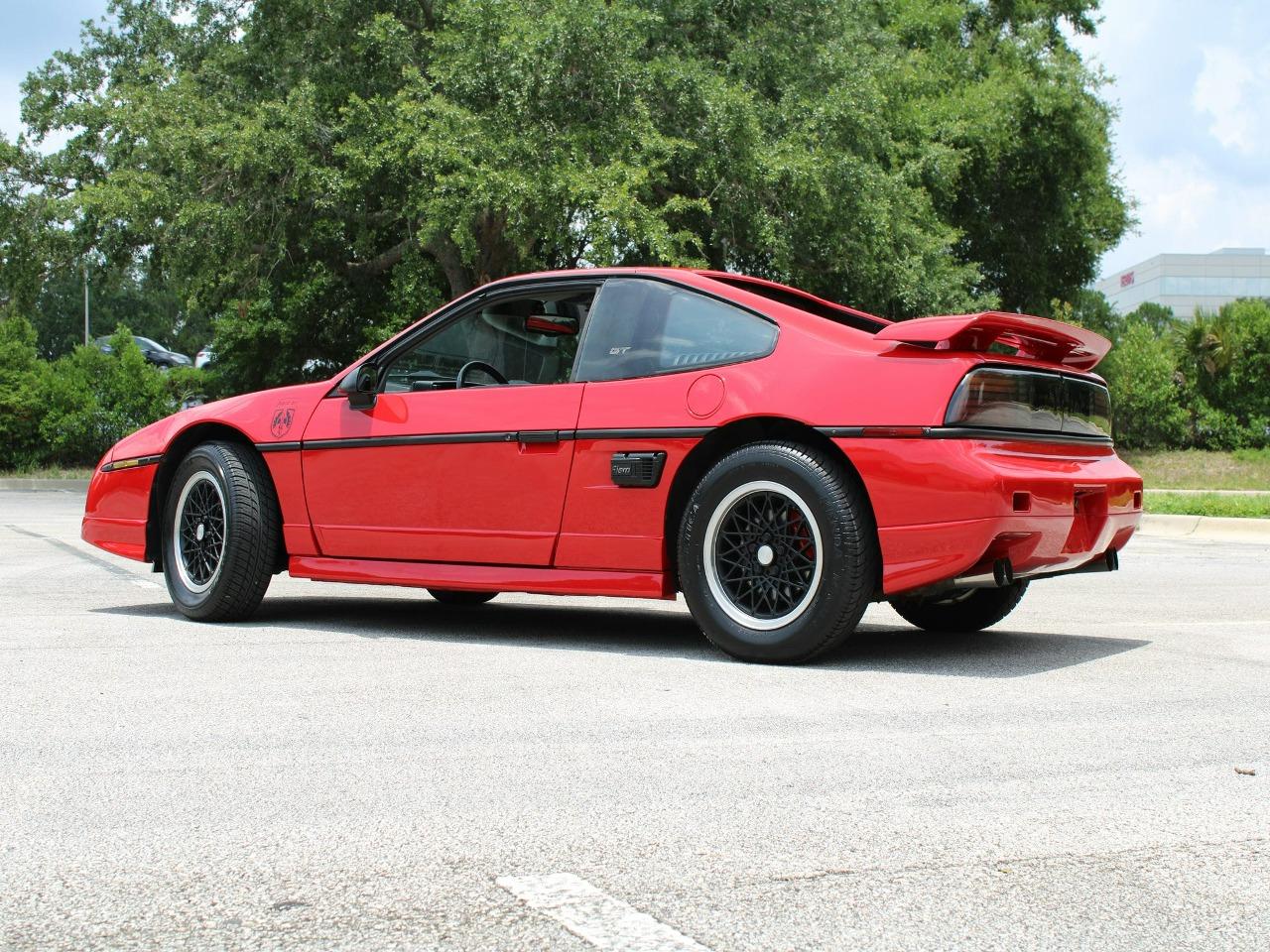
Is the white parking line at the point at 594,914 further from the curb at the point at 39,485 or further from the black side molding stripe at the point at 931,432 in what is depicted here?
the curb at the point at 39,485

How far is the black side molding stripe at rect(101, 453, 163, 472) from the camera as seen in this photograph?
6.83 metres

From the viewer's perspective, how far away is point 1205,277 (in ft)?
502

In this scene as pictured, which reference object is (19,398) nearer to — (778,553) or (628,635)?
(628,635)

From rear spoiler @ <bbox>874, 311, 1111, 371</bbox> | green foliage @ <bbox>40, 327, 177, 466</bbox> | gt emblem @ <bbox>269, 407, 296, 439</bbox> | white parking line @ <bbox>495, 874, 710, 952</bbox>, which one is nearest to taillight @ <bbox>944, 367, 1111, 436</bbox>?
rear spoiler @ <bbox>874, 311, 1111, 371</bbox>

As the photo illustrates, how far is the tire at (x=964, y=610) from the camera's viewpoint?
6.07 metres

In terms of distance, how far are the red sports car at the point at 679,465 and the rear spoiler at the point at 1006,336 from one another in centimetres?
1

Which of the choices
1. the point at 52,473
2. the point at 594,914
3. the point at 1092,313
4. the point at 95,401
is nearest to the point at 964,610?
the point at 594,914

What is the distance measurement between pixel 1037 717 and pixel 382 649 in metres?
2.66

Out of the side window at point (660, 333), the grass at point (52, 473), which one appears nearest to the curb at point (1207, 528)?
the side window at point (660, 333)

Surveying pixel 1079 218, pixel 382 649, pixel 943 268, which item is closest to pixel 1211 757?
pixel 382 649

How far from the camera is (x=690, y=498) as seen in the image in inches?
206

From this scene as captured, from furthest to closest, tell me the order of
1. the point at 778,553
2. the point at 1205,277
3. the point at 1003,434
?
the point at 1205,277 → the point at 778,553 → the point at 1003,434

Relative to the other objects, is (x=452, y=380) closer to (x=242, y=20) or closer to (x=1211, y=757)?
(x=1211, y=757)

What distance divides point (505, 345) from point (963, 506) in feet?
7.56
